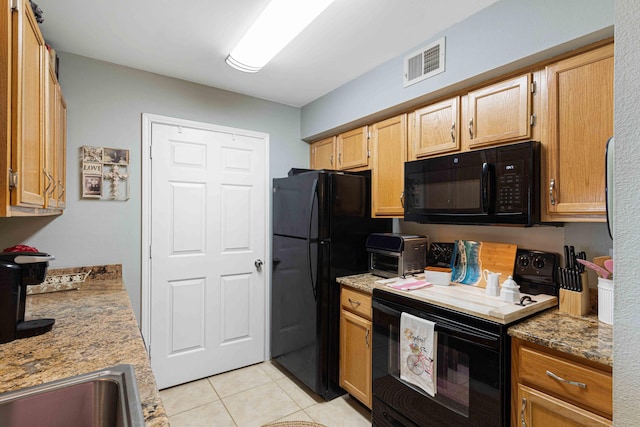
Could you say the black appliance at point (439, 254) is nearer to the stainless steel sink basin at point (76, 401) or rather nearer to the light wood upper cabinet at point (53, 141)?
the stainless steel sink basin at point (76, 401)

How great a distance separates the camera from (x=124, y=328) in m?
1.35

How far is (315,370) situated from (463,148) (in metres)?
1.81

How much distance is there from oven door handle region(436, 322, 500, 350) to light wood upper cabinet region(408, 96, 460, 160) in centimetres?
101

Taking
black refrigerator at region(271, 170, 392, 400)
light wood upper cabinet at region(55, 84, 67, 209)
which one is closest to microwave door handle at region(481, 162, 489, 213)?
black refrigerator at region(271, 170, 392, 400)

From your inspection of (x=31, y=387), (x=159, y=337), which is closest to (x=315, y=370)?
(x=159, y=337)

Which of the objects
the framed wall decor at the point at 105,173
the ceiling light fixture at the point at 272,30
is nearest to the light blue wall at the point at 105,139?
the framed wall decor at the point at 105,173

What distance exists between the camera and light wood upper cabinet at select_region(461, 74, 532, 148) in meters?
1.58

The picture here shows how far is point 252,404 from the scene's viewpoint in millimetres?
2273

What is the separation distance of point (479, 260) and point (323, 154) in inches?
64.3

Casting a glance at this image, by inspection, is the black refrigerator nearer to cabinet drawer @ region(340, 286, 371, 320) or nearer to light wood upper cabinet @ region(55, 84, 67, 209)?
cabinet drawer @ region(340, 286, 371, 320)

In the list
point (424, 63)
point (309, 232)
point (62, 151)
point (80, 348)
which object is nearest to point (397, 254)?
point (309, 232)

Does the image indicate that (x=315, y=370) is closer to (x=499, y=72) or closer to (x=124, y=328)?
(x=124, y=328)

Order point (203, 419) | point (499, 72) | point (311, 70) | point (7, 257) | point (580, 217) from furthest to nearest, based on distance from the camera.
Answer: point (311, 70) < point (203, 419) < point (499, 72) < point (580, 217) < point (7, 257)

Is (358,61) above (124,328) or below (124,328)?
above
